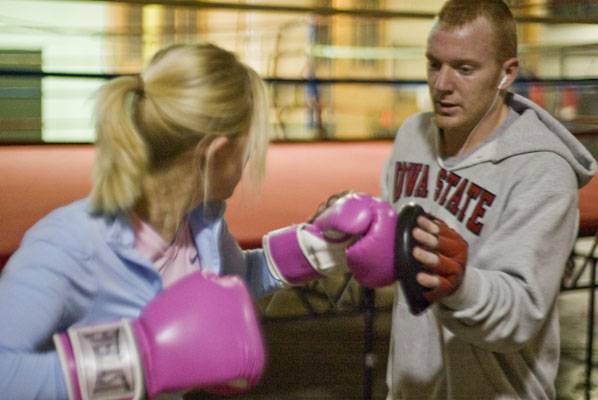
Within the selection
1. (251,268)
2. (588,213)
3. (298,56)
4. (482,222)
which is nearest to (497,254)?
(482,222)

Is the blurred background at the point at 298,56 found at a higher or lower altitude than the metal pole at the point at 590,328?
higher

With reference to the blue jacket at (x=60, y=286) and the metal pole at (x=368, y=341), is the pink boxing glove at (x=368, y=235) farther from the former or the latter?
the metal pole at (x=368, y=341)

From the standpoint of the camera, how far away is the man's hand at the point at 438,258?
1163 mm

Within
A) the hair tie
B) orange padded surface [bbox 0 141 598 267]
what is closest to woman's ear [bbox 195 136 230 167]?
the hair tie

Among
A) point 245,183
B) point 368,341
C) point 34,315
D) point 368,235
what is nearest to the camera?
point 34,315

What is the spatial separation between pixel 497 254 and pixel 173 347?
22.2 inches

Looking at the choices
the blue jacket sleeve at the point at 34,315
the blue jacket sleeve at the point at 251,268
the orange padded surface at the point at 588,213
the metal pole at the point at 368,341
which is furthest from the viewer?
the orange padded surface at the point at 588,213

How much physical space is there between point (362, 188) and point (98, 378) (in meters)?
1.91

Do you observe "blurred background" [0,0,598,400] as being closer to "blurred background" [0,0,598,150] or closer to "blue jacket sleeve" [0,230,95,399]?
"blurred background" [0,0,598,150]

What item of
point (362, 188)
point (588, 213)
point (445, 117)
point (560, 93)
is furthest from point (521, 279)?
point (560, 93)

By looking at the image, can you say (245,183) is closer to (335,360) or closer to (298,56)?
(335,360)

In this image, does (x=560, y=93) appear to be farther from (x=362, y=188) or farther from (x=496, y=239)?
(x=496, y=239)

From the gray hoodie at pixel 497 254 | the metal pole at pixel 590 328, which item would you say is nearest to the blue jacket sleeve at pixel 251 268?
the gray hoodie at pixel 497 254

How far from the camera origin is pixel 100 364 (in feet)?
3.25
